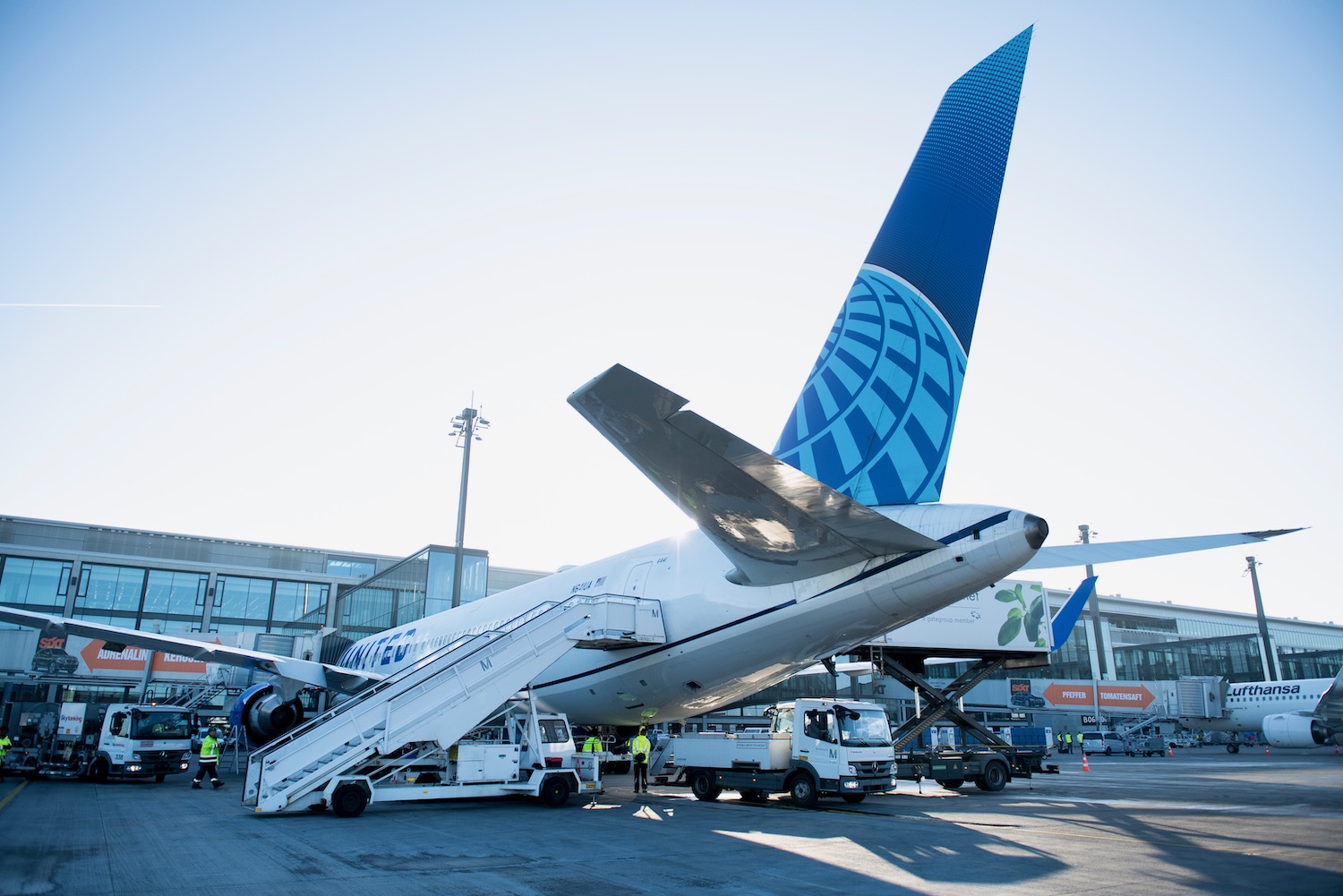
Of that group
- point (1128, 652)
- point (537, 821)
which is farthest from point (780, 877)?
point (1128, 652)

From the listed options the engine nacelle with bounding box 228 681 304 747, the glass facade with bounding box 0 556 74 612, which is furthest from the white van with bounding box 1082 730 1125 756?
the glass facade with bounding box 0 556 74 612

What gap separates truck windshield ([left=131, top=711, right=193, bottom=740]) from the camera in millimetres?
20984

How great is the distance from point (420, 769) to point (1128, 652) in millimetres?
68910

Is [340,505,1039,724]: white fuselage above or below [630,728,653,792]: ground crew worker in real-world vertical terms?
above

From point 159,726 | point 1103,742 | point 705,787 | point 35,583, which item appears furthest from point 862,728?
point 35,583

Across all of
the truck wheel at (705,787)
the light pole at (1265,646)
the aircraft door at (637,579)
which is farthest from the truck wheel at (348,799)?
the light pole at (1265,646)

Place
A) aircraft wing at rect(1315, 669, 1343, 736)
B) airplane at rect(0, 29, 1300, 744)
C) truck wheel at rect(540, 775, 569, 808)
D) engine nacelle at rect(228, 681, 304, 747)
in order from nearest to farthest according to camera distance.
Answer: airplane at rect(0, 29, 1300, 744) → truck wheel at rect(540, 775, 569, 808) → engine nacelle at rect(228, 681, 304, 747) → aircraft wing at rect(1315, 669, 1343, 736)

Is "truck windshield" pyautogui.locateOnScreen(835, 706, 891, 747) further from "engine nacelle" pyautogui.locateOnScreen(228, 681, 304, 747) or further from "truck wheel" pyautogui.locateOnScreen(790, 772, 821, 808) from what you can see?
"engine nacelle" pyautogui.locateOnScreen(228, 681, 304, 747)

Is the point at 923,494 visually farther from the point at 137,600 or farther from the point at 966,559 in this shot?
the point at 137,600

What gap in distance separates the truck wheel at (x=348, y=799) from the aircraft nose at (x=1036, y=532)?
10.1m

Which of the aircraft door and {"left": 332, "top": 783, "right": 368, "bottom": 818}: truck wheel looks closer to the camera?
{"left": 332, "top": 783, "right": 368, "bottom": 818}: truck wheel

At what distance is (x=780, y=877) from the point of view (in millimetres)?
7562

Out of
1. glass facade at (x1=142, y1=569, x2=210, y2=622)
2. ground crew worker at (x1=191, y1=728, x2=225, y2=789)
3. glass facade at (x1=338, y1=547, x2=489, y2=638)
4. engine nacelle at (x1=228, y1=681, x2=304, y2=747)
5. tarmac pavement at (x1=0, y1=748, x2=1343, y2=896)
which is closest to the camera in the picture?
tarmac pavement at (x1=0, y1=748, x2=1343, y2=896)

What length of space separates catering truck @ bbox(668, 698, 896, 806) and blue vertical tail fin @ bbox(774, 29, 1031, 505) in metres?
5.37
